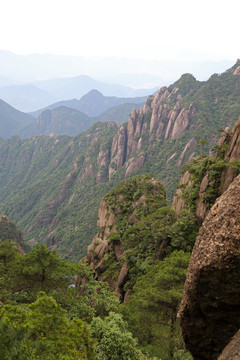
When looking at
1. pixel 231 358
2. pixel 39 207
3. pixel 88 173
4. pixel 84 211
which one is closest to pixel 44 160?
pixel 39 207

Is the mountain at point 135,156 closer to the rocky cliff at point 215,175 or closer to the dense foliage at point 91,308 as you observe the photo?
the rocky cliff at point 215,175

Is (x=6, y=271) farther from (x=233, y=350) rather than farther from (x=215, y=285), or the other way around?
(x=233, y=350)

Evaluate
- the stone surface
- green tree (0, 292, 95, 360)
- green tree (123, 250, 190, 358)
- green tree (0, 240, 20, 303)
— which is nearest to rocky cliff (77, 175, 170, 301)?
green tree (123, 250, 190, 358)

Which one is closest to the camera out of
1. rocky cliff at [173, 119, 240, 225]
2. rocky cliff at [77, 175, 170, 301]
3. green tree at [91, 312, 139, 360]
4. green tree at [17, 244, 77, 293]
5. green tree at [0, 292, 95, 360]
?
green tree at [0, 292, 95, 360]

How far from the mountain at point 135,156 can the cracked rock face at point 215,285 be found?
7379 centimetres

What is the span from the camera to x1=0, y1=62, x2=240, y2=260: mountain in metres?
95.2

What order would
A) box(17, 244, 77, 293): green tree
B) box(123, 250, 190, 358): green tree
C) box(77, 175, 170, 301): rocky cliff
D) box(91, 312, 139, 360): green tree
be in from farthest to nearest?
1. box(77, 175, 170, 301): rocky cliff
2. box(17, 244, 77, 293): green tree
3. box(123, 250, 190, 358): green tree
4. box(91, 312, 139, 360): green tree

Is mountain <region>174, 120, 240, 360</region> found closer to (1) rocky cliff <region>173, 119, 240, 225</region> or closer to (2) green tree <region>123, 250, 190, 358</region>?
(2) green tree <region>123, 250, 190, 358</region>

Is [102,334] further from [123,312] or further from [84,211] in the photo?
[84,211]

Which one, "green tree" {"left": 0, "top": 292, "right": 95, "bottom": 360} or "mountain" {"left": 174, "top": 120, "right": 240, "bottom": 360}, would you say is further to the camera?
"green tree" {"left": 0, "top": 292, "right": 95, "bottom": 360}

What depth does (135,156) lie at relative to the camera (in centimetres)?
11000

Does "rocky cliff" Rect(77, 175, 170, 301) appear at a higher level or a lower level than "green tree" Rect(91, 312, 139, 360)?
lower

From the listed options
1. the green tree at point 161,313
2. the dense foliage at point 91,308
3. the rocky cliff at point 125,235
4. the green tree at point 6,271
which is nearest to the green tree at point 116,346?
the dense foliage at point 91,308

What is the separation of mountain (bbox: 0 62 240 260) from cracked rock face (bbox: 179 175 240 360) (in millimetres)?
73785
